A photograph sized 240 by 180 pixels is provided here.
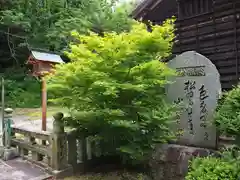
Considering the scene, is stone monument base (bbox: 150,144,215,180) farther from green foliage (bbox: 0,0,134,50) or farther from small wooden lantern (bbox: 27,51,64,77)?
green foliage (bbox: 0,0,134,50)

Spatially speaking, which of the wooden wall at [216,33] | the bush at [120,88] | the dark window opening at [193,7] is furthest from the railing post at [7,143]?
the dark window opening at [193,7]

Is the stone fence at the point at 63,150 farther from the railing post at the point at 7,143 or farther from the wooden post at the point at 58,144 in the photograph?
the railing post at the point at 7,143

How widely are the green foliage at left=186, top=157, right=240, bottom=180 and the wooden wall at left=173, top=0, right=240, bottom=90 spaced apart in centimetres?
378

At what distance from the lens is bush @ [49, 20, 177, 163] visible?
173 inches

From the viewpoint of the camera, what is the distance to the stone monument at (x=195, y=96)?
515 cm

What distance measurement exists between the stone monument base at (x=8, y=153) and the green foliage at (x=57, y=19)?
9186 millimetres

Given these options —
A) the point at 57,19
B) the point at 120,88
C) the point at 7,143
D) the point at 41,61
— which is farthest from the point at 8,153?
the point at 57,19

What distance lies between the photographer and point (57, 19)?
56.7 ft

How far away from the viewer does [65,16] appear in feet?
55.9

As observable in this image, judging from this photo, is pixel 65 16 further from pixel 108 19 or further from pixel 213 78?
pixel 213 78

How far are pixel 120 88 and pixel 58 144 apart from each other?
1.87m

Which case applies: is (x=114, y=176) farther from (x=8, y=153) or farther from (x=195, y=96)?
(x=8, y=153)

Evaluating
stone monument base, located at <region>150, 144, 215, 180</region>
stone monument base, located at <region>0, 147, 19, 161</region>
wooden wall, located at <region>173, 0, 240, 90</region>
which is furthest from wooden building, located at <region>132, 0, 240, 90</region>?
stone monument base, located at <region>0, 147, 19, 161</region>

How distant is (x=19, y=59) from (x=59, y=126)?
47.4 feet
